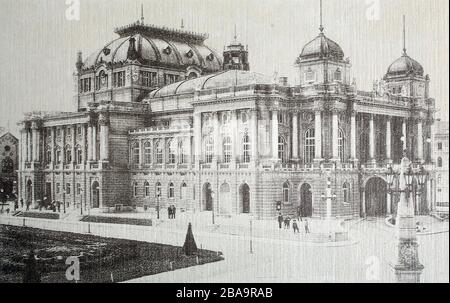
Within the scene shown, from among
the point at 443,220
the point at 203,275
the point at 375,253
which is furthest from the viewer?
the point at 443,220

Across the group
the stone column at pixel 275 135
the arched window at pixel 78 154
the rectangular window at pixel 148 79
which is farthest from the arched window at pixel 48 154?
the stone column at pixel 275 135

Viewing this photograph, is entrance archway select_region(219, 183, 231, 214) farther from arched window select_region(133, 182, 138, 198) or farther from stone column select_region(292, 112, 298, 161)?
arched window select_region(133, 182, 138, 198)

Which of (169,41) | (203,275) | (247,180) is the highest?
(169,41)

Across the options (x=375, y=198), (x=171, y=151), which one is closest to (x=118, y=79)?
(x=171, y=151)

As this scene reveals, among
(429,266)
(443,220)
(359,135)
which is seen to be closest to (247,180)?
(359,135)

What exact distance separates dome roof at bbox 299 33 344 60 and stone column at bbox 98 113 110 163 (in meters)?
15.4

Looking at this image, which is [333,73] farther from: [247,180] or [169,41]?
[169,41]

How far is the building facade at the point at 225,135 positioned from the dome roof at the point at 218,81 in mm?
117

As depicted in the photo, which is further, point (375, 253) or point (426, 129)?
point (426, 129)

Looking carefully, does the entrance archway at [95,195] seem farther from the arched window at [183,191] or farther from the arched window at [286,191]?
the arched window at [286,191]

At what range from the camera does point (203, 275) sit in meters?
24.6

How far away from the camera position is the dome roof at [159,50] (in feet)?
184
